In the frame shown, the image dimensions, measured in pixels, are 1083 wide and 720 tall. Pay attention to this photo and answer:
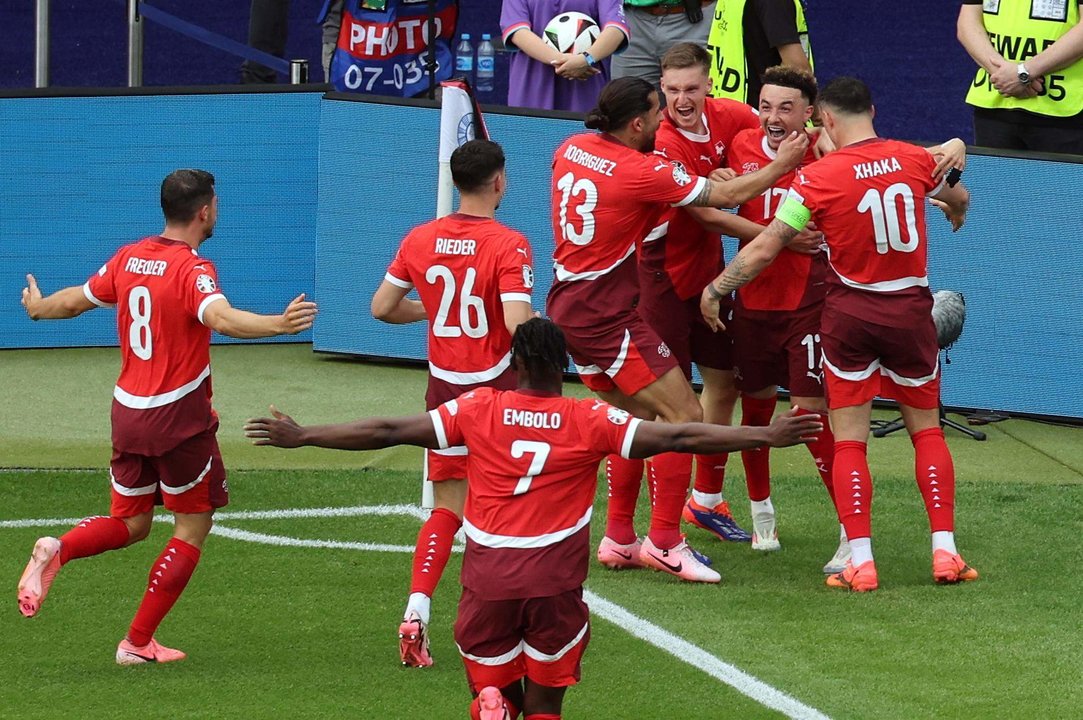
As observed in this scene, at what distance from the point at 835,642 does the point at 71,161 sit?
6900 mm

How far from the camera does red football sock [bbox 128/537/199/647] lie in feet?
22.0

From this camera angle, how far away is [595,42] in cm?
1119

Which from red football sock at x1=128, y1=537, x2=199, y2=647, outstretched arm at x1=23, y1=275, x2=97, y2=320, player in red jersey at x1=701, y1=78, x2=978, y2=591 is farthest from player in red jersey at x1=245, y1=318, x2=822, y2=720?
player in red jersey at x1=701, y1=78, x2=978, y2=591

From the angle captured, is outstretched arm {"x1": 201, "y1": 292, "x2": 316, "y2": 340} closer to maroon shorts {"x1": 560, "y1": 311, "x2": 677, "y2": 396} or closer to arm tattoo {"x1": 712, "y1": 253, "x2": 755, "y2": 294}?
maroon shorts {"x1": 560, "y1": 311, "x2": 677, "y2": 396}

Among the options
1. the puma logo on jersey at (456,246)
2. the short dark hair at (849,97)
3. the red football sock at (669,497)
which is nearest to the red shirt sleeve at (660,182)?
the short dark hair at (849,97)

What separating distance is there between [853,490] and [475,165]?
224 centimetres

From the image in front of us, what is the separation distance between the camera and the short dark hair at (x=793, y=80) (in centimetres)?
789

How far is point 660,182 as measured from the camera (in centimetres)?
747

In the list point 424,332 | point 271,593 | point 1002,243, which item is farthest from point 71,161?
point 1002,243

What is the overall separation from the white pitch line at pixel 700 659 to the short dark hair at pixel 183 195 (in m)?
2.31

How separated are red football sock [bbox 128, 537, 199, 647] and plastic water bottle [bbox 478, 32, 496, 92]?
10.7 meters

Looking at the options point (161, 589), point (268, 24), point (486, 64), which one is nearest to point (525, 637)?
point (161, 589)

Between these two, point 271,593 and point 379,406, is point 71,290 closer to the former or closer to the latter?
point 271,593

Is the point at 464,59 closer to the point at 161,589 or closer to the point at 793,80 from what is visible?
the point at 793,80
